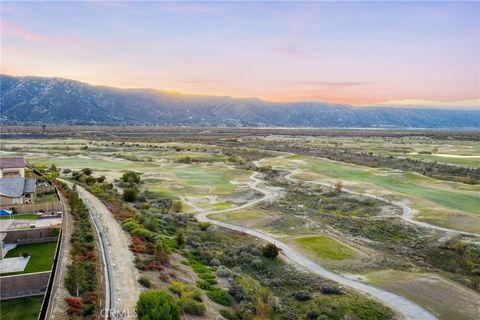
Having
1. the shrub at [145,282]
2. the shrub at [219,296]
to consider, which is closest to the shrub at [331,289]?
the shrub at [219,296]

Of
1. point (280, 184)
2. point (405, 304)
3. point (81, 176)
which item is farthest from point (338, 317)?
point (81, 176)

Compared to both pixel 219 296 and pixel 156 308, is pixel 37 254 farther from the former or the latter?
pixel 156 308

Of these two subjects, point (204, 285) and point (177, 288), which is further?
point (204, 285)

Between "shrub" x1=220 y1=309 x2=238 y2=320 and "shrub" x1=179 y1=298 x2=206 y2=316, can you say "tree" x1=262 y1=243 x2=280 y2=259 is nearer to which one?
"shrub" x1=220 y1=309 x2=238 y2=320

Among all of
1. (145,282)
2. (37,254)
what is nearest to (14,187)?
(37,254)

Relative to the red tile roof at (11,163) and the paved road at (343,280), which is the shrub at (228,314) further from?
the red tile roof at (11,163)

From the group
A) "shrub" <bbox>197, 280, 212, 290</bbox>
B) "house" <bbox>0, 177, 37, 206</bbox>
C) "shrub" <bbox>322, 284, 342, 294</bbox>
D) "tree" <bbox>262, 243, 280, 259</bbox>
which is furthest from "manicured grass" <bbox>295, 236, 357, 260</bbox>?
"house" <bbox>0, 177, 37, 206</bbox>
